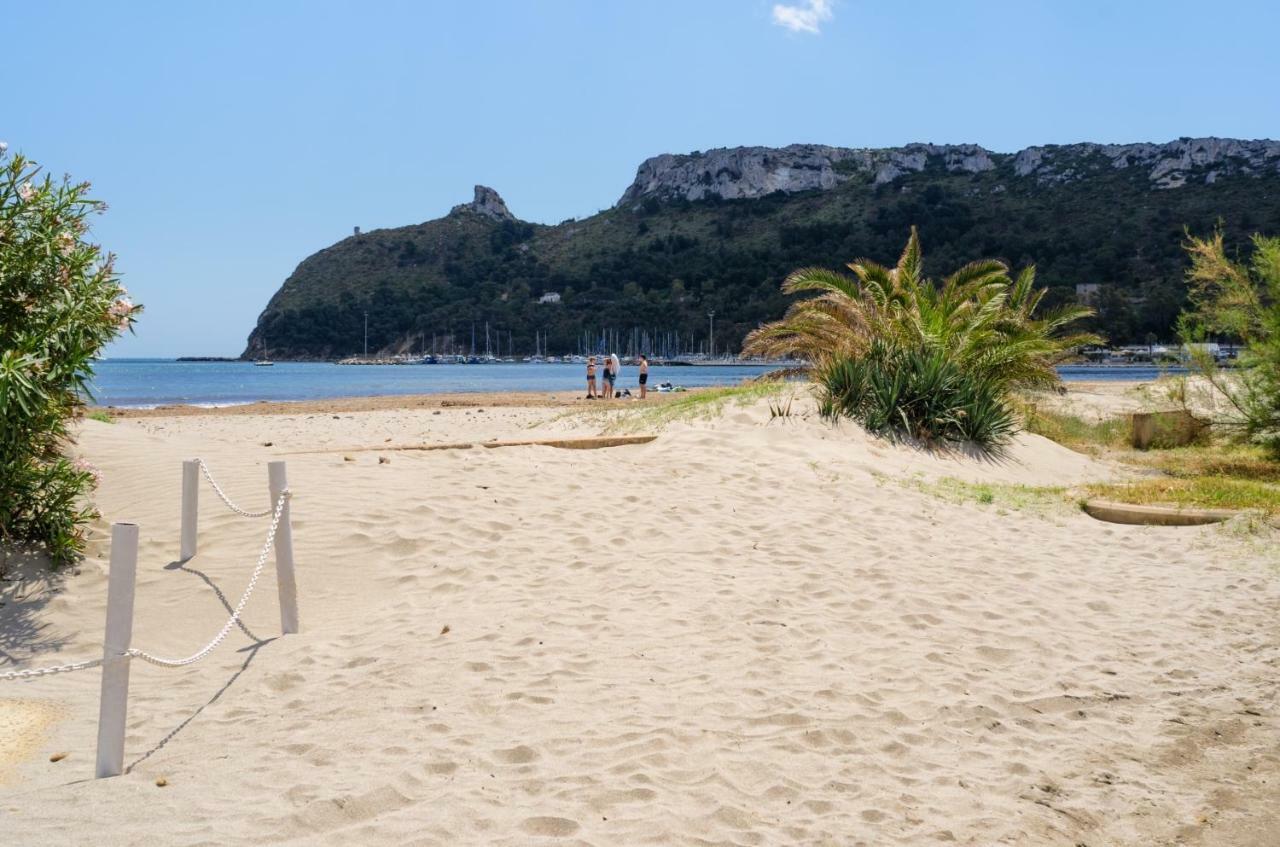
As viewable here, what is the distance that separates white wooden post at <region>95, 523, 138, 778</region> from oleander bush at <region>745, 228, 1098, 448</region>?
9.89 m

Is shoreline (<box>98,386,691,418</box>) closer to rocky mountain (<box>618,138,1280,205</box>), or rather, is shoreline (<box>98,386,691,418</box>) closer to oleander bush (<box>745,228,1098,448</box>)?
oleander bush (<box>745,228,1098,448</box>)

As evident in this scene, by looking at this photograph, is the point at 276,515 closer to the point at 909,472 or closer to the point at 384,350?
the point at 909,472

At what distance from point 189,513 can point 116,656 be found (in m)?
3.36

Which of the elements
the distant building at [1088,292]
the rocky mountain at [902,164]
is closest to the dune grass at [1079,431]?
the distant building at [1088,292]

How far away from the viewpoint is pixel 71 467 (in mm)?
6777

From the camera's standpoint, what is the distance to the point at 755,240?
11475 cm

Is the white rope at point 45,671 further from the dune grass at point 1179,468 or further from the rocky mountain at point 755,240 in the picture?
the rocky mountain at point 755,240

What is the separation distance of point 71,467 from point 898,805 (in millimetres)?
6305

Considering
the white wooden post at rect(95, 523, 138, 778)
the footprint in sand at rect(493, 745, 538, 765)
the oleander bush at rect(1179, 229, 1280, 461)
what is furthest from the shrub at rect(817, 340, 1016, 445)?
the white wooden post at rect(95, 523, 138, 778)

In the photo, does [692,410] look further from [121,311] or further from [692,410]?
[121,311]

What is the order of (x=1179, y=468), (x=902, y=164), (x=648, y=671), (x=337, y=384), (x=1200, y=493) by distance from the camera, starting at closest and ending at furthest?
(x=648, y=671)
(x=1200, y=493)
(x=1179, y=468)
(x=337, y=384)
(x=902, y=164)

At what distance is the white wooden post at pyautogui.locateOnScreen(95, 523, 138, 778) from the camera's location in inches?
148

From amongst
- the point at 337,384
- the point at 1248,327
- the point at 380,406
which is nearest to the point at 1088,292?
the point at 337,384

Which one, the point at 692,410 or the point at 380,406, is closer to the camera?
the point at 692,410
